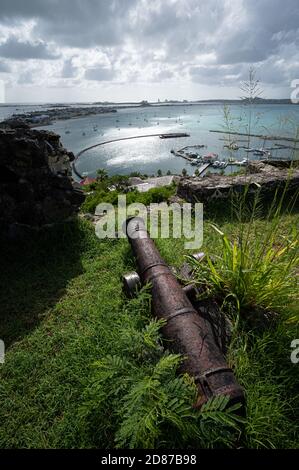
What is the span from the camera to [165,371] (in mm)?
2066

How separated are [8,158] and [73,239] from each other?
1742mm

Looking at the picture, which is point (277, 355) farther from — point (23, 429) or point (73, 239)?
point (73, 239)

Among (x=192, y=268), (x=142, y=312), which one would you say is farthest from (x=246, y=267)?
(x=142, y=312)

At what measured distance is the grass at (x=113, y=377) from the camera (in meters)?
1.91

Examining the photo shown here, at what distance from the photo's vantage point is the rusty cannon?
75.1 inches

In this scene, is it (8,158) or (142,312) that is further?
(8,158)

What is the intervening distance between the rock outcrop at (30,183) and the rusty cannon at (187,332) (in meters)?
2.42

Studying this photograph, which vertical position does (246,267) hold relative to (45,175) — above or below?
below
